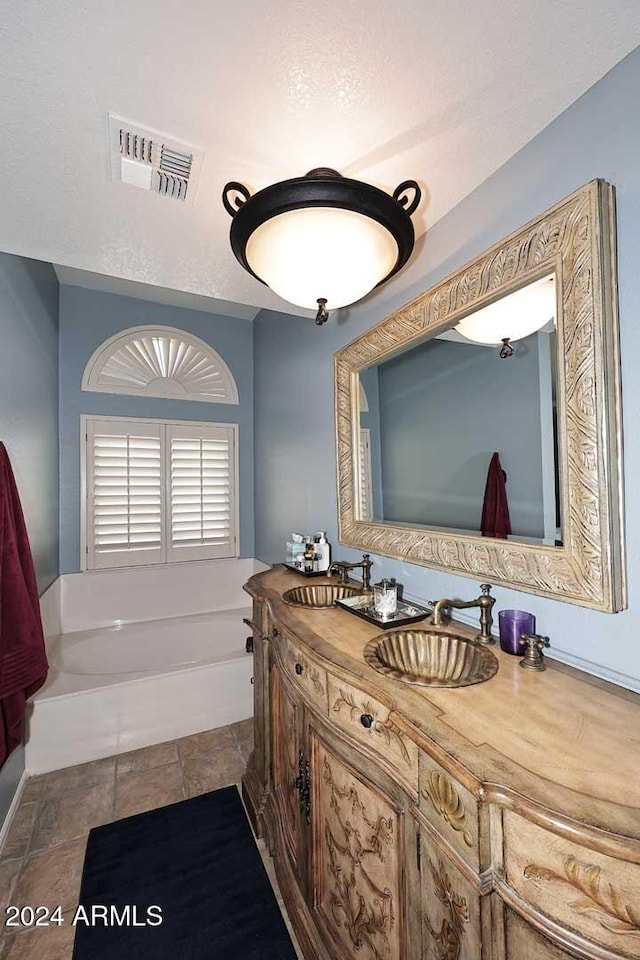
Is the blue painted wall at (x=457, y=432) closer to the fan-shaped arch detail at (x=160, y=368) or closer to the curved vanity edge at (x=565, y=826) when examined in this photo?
the curved vanity edge at (x=565, y=826)

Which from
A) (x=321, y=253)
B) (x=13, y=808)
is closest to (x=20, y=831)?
(x=13, y=808)

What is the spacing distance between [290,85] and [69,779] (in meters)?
2.91

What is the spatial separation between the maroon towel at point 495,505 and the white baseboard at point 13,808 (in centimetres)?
226

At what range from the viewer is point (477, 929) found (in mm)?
613

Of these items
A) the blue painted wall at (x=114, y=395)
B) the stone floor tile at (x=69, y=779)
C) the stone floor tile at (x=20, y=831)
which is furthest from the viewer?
the blue painted wall at (x=114, y=395)

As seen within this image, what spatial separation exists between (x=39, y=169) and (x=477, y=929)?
2010 mm

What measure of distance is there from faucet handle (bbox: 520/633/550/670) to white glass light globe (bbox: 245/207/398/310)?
1079 mm

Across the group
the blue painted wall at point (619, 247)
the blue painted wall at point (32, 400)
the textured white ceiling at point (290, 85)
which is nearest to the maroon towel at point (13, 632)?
the blue painted wall at point (32, 400)

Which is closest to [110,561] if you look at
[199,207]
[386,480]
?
[386,480]

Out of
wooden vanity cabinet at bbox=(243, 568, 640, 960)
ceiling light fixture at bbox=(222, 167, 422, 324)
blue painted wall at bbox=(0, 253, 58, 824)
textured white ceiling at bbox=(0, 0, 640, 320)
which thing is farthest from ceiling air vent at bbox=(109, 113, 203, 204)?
wooden vanity cabinet at bbox=(243, 568, 640, 960)

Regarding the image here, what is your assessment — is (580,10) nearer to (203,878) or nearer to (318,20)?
(318,20)

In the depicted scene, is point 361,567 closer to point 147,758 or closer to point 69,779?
point 147,758

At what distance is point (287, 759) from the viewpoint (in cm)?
135

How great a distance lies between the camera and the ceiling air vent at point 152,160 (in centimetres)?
106
